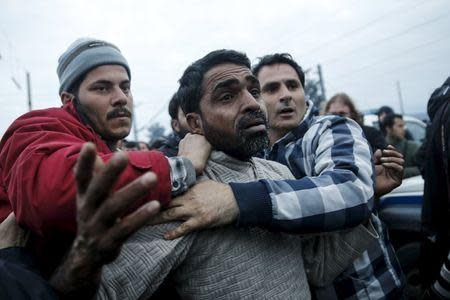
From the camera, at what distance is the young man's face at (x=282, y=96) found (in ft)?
8.21

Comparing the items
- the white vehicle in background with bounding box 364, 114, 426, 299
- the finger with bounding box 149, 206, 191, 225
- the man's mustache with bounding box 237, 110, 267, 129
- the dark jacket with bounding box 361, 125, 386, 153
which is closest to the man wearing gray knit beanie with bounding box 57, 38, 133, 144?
the man's mustache with bounding box 237, 110, 267, 129

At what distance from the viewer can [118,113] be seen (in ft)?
6.47

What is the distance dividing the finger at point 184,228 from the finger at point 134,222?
1.28 ft

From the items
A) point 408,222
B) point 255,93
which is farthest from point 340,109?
point 255,93

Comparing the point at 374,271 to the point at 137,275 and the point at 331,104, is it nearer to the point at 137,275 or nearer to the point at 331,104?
the point at 137,275

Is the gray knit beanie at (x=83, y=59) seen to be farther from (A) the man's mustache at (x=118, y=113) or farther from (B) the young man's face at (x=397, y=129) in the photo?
(B) the young man's face at (x=397, y=129)

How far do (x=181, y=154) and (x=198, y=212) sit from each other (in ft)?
1.17

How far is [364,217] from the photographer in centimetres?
150

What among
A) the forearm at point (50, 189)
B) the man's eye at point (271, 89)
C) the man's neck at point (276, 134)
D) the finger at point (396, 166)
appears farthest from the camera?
the man's eye at point (271, 89)

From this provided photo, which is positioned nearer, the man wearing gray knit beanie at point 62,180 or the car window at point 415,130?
the man wearing gray knit beanie at point 62,180

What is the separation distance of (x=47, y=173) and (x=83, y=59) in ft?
4.12

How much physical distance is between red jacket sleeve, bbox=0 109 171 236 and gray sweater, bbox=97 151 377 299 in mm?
245

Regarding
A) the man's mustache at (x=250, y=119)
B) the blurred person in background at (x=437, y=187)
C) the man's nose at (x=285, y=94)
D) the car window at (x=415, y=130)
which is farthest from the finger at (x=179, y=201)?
the car window at (x=415, y=130)

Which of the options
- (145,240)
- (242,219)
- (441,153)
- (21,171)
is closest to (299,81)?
(441,153)
